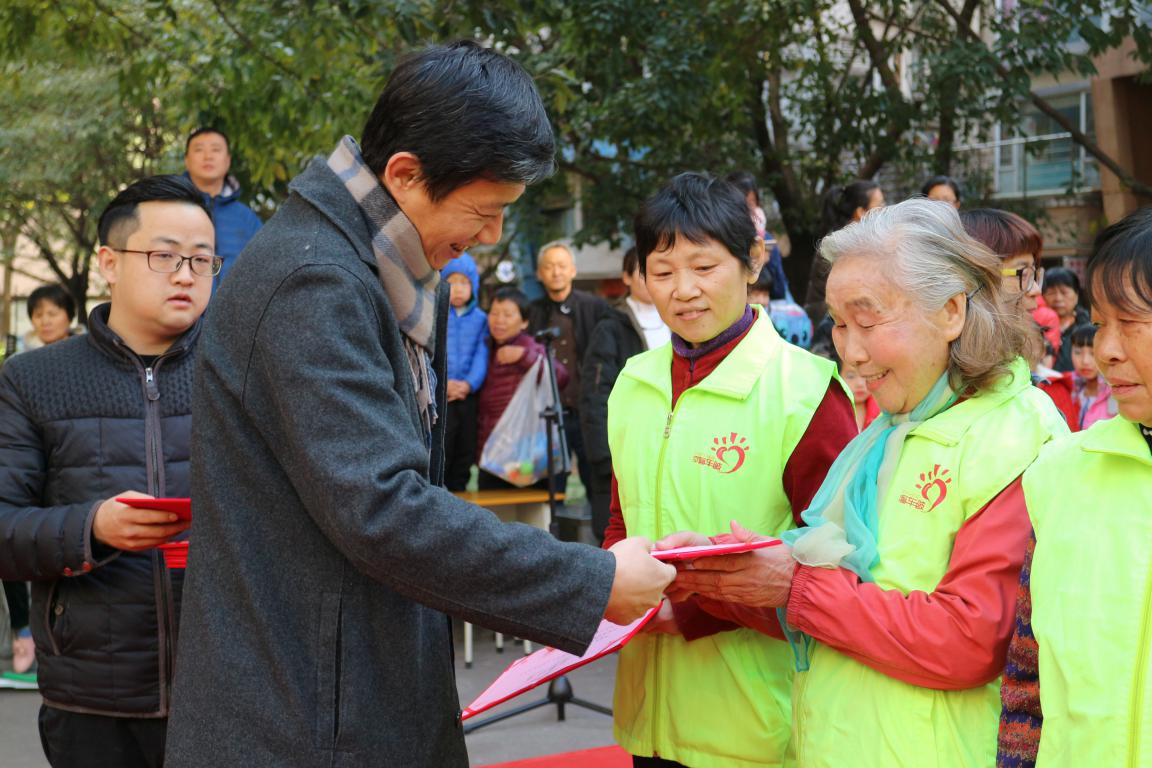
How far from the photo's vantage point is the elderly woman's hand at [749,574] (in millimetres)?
2172

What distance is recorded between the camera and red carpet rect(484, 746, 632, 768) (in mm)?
4105

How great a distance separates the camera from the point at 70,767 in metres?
2.67

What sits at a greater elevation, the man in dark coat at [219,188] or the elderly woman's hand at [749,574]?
the man in dark coat at [219,188]

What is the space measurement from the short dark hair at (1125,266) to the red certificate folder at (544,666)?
918 mm

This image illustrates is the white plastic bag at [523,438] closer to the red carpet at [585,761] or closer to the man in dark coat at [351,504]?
the red carpet at [585,761]

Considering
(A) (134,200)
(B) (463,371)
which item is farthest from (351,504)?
(B) (463,371)

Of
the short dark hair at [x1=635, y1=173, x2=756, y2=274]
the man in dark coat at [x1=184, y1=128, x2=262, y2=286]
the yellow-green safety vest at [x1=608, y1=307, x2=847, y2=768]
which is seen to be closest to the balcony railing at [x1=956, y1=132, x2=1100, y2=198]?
the man in dark coat at [x1=184, y1=128, x2=262, y2=286]

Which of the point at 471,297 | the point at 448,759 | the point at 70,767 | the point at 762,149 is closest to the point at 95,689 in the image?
the point at 70,767

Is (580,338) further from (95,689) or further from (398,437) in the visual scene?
(398,437)

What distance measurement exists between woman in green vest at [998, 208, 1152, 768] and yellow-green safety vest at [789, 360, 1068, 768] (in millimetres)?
153

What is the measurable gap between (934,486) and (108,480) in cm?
179

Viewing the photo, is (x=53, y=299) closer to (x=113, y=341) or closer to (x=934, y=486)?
(x=113, y=341)

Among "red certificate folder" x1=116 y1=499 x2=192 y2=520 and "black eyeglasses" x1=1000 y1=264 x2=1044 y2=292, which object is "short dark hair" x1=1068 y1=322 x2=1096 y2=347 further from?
"red certificate folder" x1=116 y1=499 x2=192 y2=520

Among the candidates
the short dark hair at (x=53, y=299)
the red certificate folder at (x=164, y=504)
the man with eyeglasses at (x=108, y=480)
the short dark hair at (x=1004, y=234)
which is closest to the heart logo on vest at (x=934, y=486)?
the short dark hair at (x=1004, y=234)
